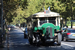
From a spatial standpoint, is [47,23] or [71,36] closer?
[47,23]

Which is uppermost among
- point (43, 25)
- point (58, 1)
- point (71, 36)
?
point (58, 1)

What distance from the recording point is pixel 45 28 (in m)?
17.6

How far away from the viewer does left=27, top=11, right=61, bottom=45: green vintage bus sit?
57.2ft

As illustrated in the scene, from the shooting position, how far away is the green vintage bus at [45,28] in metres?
17.4

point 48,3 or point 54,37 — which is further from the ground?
point 48,3

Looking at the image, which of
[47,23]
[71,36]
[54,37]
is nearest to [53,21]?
[47,23]

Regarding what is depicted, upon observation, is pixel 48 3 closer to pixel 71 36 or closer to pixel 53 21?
pixel 71 36

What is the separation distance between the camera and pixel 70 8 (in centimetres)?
4156

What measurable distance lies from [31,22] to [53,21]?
1944 millimetres

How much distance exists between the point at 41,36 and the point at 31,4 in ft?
160

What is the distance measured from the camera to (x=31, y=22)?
60.4 feet

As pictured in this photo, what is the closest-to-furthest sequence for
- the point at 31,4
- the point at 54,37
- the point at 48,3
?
the point at 54,37
the point at 48,3
the point at 31,4


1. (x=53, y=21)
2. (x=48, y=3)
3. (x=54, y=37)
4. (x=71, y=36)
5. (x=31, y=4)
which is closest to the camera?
(x=54, y=37)

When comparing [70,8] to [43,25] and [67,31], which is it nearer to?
[67,31]
